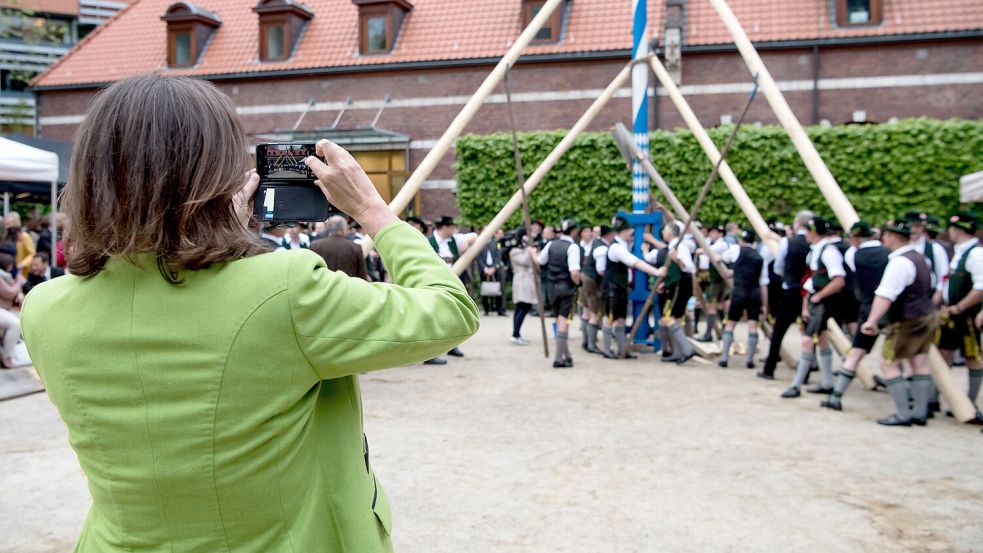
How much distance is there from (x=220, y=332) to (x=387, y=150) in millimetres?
22287

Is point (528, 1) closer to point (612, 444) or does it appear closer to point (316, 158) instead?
point (612, 444)

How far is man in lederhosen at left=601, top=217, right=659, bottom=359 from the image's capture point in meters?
11.0

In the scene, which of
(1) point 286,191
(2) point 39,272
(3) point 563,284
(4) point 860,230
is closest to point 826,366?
(4) point 860,230

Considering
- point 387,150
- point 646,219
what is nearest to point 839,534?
point 646,219

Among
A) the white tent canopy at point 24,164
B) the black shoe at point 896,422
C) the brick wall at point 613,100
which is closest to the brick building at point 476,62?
the brick wall at point 613,100

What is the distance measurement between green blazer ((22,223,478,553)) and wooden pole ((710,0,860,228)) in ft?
24.0

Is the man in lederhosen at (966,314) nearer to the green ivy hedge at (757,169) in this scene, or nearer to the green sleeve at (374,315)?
the green sleeve at (374,315)

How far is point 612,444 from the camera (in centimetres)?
667

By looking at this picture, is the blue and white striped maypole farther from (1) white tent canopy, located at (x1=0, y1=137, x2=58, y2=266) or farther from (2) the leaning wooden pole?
(1) white tent canopy, located at (x1=0, y1=137, x2=58, y2=266)

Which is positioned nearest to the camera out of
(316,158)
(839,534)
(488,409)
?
(316,158)

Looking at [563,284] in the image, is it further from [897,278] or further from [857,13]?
[857,13]

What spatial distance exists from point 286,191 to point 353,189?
0.24 m

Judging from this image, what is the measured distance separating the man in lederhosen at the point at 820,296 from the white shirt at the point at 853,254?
18cm

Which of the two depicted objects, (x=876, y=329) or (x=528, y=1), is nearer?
(x=876, y=329)
